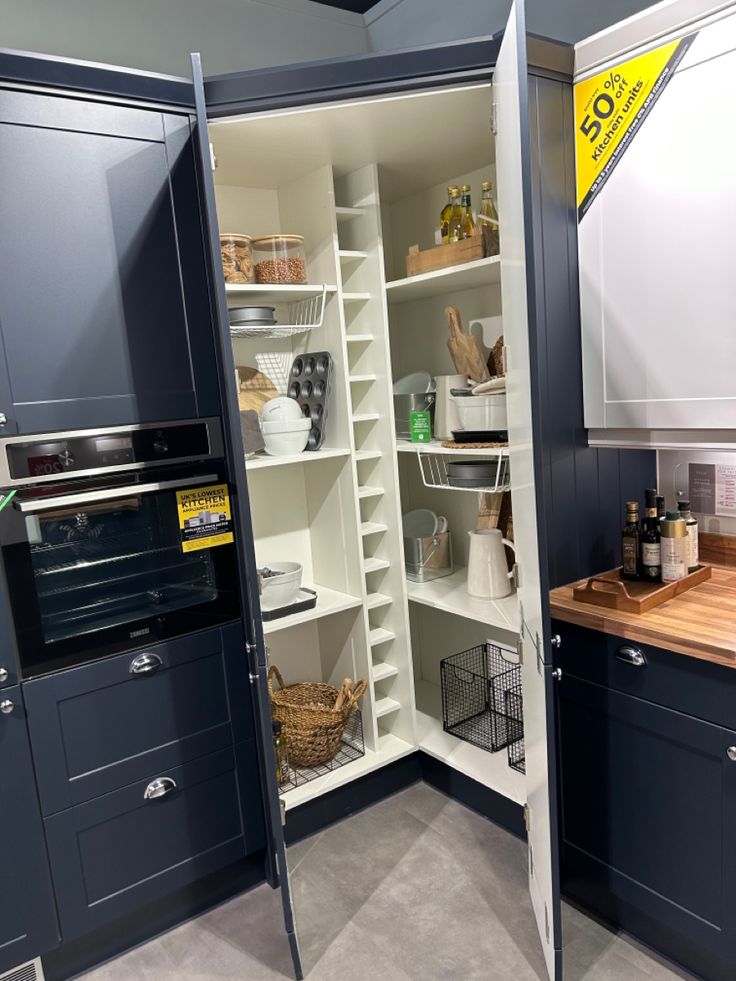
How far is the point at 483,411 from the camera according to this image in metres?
A: 2.18

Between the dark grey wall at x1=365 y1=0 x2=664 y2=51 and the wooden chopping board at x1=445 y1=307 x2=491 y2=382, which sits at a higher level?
the dark grey wall at x1=365 y1=0 x2=664 y2=51

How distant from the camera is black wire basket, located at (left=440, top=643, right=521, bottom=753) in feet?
8.38

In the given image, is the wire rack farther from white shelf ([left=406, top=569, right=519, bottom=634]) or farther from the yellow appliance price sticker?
the yellow appliance price sticker

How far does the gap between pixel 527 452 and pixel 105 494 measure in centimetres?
104

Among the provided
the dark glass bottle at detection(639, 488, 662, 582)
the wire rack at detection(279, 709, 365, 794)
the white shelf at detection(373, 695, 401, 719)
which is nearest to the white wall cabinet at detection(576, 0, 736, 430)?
the dark glass bottle at detection(639, 488, 662, 582)

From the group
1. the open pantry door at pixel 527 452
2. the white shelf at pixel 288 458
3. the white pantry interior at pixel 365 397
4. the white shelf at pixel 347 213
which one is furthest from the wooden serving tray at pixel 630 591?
the white shelf at pixel 347 213

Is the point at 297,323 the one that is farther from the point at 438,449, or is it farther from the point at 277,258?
the point at 438,449

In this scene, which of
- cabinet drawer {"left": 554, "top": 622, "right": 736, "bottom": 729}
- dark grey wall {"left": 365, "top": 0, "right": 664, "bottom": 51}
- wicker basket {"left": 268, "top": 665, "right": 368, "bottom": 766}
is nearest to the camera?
cabinet drawer {"left": 554, "top": 622, "right": 736, "bottom": 729}

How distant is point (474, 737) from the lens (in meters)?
2.59

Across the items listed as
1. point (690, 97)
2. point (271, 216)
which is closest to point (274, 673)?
point (271, 216)

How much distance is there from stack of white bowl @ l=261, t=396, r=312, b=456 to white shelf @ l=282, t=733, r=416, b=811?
1.10 metres

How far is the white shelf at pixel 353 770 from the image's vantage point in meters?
2.38

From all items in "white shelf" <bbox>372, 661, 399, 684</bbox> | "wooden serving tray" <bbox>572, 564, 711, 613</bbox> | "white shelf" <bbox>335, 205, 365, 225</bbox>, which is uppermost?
"white shelf" <bbox>335, 205, 365, 225</bbox>

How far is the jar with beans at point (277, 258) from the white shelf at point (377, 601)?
1106mm
